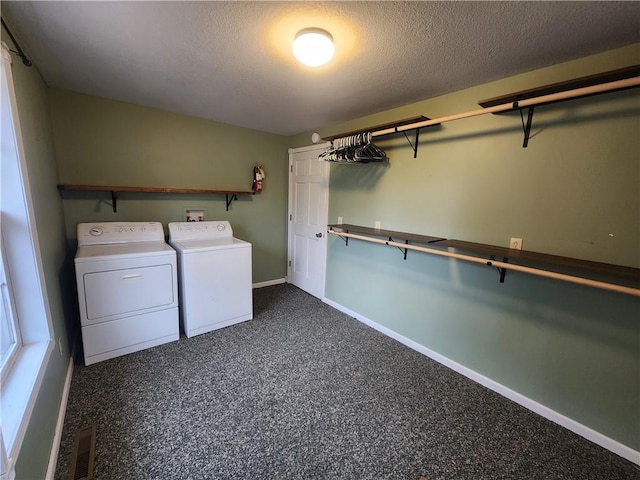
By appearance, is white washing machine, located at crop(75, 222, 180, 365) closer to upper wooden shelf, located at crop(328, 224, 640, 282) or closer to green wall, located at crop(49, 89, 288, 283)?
green wall, located at crop(49, 89, 288, 283)

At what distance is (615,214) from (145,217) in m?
3.77

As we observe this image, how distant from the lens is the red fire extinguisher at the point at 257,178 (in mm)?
3547

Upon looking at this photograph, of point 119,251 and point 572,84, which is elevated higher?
point 572,84

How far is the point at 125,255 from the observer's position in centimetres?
217

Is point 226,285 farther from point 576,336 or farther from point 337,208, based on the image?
point 576,336

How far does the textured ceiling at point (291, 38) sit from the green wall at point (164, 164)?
375 mm

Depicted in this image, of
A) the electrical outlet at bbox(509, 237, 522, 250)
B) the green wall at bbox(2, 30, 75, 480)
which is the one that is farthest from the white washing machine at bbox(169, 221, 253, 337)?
the electrical outlet at bbox(509, 237, 522, 250)

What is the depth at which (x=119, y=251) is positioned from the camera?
225 centimetres

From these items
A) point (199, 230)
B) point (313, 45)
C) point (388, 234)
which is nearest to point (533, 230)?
point (388, 234)

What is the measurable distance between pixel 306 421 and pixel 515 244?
179cm

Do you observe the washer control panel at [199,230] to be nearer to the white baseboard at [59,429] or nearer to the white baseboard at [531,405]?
the white baseboard at [59,429]

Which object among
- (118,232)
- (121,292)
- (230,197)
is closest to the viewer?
(121,292)

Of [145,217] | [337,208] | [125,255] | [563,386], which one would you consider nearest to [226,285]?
[125,255]

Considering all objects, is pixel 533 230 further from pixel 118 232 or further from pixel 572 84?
pixel 118 232
